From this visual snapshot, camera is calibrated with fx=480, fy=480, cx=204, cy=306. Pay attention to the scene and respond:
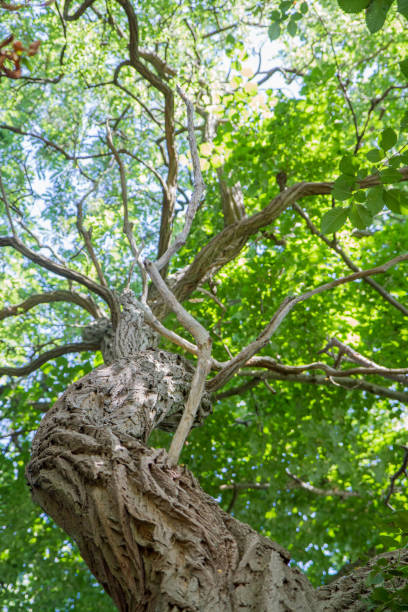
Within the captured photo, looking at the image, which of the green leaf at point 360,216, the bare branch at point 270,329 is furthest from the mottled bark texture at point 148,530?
the green leaf at point 360,216

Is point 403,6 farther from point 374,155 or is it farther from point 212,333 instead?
point 212,333

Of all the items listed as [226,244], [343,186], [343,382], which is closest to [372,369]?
[343,382]

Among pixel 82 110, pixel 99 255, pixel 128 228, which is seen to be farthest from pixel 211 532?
pixel 82 110

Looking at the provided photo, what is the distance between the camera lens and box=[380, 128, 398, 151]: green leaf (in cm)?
158

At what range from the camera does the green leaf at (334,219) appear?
1.73 meters

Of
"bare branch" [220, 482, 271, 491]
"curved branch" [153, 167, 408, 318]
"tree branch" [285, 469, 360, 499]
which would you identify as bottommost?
"bare branch" [220, 482, 271, 491]

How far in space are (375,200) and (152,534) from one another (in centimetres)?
137

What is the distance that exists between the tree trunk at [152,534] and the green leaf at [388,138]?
4.75ft

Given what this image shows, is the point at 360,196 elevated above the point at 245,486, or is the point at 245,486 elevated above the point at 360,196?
the point at 245,486

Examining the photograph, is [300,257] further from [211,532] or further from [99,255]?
[211,532]

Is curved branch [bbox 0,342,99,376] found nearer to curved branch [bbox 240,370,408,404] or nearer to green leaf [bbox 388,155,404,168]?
curved branch [bbox 240,370,408,404]

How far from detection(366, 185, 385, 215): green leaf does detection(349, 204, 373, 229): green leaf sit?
→ 0.11ft

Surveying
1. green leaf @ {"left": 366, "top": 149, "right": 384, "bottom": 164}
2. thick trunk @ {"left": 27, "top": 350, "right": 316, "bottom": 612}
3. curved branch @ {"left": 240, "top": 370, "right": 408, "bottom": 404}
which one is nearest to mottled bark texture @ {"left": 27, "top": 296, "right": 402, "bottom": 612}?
thick trunk @ {"left": 27, "top": 350, "right": 316, "bottom": 612}

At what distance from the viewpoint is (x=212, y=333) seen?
6.56 metres
